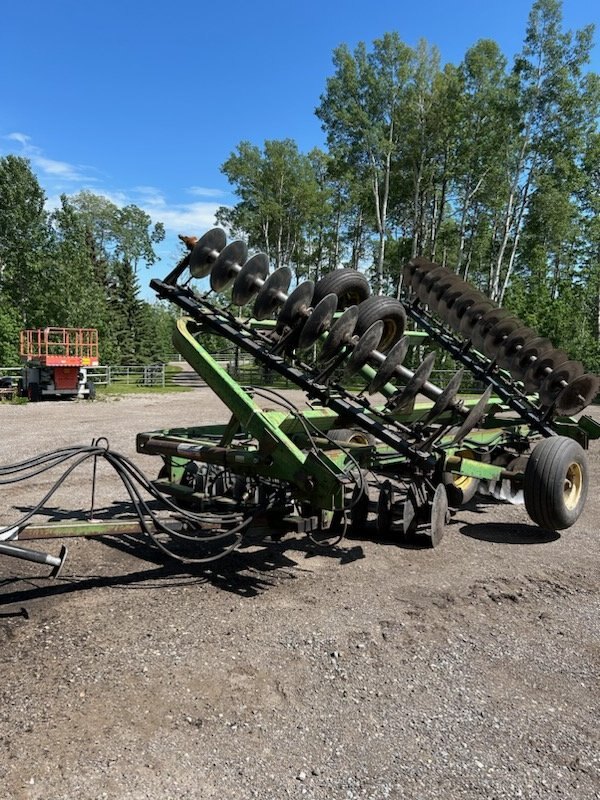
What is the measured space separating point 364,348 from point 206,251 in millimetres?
1742

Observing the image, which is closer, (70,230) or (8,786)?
(8,786)

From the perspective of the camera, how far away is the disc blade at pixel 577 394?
21.9 ft

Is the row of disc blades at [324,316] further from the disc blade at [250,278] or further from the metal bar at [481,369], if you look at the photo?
the metal bar at [481,369]

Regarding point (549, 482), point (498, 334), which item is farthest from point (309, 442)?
point (498, 334)

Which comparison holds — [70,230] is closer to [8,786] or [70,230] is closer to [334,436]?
[334,436]

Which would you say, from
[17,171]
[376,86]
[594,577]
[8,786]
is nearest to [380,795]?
[8,786]

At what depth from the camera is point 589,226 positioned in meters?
35.2

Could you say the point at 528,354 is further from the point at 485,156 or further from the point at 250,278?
the point at 485,156

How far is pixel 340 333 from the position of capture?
4.92 metres

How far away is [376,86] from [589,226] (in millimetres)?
15077

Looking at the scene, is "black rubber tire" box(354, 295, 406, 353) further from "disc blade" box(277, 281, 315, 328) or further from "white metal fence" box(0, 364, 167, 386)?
"white metal fence" box(0, 364, 167, 386)

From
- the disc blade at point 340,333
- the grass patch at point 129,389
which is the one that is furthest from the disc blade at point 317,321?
the grass patch at point 129,389

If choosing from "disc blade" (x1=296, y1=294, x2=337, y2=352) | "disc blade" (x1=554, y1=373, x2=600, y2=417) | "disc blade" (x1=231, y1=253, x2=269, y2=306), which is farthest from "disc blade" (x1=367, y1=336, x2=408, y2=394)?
"disc blade" (x1=554, y1=373, x2=600, y2=417)

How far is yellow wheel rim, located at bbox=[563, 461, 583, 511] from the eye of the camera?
624cm
